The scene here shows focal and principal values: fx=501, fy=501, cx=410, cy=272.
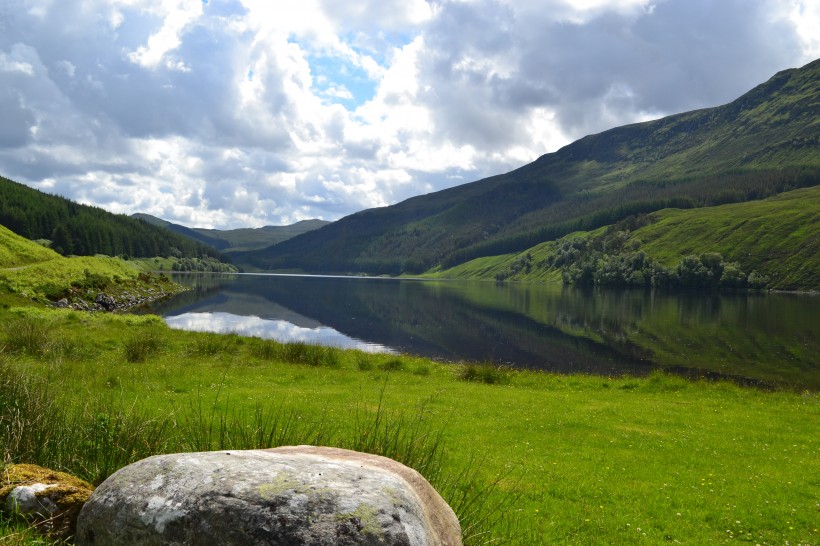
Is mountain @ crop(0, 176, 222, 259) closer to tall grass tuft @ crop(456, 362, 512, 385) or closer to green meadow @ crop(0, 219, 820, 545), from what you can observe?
green meadow @ crop(0, 219, 820, 545)

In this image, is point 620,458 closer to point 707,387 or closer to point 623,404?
point 623,404

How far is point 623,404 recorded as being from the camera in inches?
1019

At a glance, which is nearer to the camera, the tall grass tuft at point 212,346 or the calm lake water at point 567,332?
the tall grass tuft at point 212,346

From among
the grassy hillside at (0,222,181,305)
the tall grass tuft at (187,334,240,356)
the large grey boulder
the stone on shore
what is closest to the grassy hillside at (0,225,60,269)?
the grassy hillside at (0,222,181,305)

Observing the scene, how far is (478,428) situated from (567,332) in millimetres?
58109

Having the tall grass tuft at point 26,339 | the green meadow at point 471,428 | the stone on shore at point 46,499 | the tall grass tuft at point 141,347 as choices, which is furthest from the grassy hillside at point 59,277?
the stone on shore at point 46,499

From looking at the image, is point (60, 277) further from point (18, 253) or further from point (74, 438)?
point (74, 438)

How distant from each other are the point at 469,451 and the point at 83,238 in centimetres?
20631

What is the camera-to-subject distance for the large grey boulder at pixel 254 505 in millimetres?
4660

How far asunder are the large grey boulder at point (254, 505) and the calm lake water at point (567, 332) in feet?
146

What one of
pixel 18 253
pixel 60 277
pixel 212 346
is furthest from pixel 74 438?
pixel 18 253

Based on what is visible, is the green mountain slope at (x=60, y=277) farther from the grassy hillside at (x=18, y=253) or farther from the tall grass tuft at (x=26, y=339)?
the tall grass tuft at (x=26, y=339)

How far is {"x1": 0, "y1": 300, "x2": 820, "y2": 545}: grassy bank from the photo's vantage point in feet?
28.7

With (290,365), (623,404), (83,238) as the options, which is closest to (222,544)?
(623,404)
